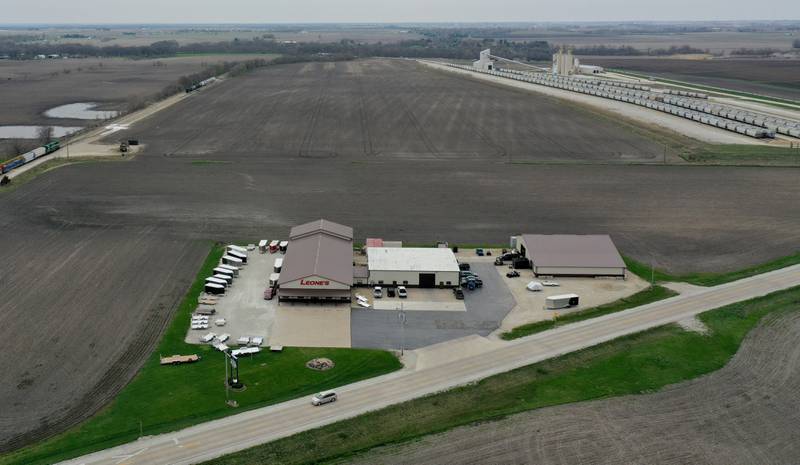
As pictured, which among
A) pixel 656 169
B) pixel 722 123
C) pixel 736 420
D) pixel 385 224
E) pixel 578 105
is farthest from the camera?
pixel 578 105

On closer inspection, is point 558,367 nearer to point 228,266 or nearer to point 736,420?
point 736,420

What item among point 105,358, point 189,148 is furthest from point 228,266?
point 189,148

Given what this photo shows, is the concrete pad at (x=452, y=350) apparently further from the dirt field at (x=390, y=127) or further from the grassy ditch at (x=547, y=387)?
the dirt field at (x=390, y=127)

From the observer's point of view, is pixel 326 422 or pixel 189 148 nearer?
pixel 326 422

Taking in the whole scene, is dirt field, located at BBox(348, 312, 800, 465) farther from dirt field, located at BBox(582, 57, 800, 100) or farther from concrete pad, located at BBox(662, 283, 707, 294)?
dirt field, located at BBox(582, 57, 800, 100)

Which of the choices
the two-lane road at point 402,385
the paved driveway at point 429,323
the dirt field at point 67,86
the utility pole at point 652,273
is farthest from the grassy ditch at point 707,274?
the dirt field at point 67,86

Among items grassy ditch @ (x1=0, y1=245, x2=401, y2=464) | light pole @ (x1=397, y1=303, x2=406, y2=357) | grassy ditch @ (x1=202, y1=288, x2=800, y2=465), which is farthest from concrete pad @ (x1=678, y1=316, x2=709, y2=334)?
grassy ditch @ (x1=0, y1=245, x2=401, y2=464)

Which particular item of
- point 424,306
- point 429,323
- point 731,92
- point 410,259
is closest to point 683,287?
point 424,306

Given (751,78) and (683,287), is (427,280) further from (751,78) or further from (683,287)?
(751,78)
